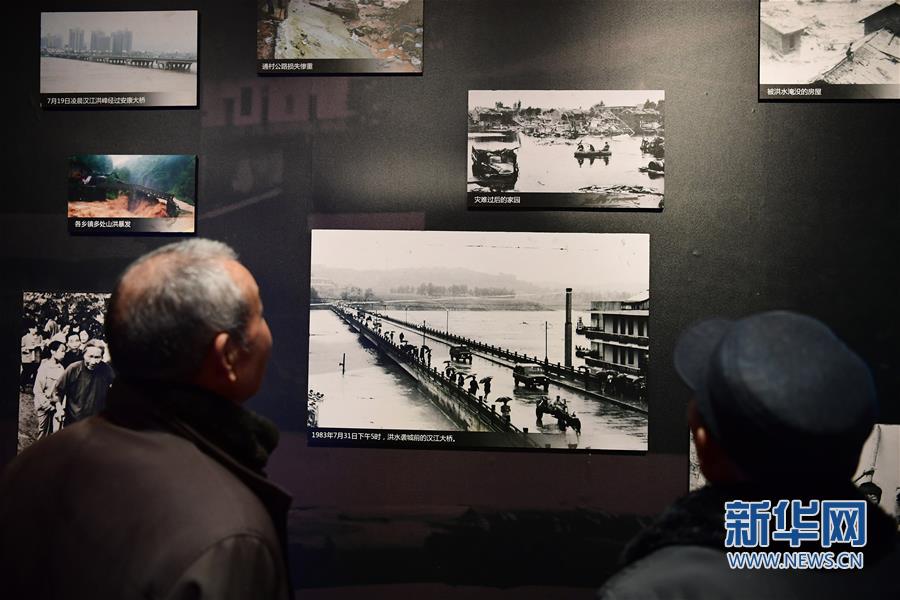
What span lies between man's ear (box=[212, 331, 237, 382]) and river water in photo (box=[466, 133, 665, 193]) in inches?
41.2

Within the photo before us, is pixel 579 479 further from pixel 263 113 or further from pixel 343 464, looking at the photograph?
pixel 263 113

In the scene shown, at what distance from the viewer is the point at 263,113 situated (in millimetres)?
2029

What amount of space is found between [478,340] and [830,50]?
1.29m

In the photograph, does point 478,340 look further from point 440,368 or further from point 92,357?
point 92,357

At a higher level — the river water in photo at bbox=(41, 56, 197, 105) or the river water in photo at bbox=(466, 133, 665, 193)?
the river water in photo at bbox=(41, 56, 197, 105)

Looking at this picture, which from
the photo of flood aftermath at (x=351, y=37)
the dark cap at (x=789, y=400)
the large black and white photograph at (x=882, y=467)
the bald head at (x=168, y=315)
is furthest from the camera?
the photo of flood aftermath at (x=351, y=37)

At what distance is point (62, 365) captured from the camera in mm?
2053

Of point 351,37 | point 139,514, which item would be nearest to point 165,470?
point 139,514

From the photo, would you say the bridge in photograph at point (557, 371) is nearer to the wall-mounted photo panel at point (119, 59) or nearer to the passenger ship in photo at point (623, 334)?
the passenger ship in photo at point (623, 334)

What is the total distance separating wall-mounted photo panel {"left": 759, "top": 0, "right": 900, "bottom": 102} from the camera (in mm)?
1898

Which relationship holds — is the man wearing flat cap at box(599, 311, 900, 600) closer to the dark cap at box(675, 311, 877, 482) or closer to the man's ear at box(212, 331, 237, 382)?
the dark cap at box(675, 311, 877, 482)

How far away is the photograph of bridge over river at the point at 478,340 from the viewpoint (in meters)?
1.92

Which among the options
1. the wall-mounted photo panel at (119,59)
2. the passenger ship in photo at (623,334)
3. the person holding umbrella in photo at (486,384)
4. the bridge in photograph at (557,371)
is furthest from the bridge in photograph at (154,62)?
the passenger ship in photo at (623,334)

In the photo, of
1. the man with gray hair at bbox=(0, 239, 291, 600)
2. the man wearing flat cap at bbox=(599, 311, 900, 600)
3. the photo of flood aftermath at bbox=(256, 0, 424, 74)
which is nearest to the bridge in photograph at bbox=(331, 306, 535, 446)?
the photo of flood aftermath at bbox=(256, 0, 424, 74)
